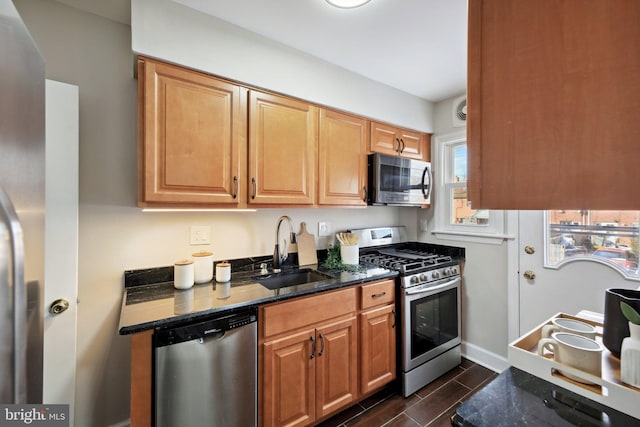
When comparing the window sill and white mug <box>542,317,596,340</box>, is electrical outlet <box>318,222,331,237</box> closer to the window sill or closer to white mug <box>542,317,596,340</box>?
the window sill

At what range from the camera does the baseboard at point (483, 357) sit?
2.28 m

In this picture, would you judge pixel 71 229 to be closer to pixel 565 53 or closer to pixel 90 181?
pixel 90 181

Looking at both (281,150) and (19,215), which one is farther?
(281,150)

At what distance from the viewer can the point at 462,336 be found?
2.56 m

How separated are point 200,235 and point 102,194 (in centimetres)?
59

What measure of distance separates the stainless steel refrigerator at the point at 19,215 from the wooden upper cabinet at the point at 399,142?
6.75ft

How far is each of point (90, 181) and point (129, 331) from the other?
3.13 feet

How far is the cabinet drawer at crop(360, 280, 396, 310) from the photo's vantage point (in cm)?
182

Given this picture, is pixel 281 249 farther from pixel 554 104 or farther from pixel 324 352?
pixel 554 104

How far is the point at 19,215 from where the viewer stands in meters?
0.51

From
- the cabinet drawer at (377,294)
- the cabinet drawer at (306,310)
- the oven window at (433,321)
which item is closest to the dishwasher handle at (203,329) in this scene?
the cabinet drawer at (306,310)

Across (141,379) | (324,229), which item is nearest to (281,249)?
(324,229)

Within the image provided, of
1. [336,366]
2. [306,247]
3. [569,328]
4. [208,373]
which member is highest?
[306,247]

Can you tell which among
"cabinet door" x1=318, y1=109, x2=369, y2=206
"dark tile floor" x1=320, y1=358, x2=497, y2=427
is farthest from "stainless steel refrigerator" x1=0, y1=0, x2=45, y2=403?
"dark tile floor" x1=320, y1=358, x2=497, y2=427
